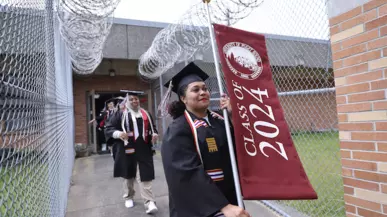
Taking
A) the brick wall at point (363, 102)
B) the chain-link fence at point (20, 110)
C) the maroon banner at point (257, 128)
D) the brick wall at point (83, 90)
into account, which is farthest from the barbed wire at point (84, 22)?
the brick wall at point (83, 90)

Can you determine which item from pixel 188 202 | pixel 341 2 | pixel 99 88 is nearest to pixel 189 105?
pixel 188 202

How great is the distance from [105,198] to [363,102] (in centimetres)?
430

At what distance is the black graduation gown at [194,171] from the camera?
1609 mm

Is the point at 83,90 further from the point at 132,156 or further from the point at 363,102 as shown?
the point at 363,102

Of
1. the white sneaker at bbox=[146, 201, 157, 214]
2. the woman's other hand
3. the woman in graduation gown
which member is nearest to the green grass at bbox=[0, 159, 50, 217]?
the woman in graduation gown

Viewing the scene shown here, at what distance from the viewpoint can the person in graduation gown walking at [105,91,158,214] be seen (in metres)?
4.07

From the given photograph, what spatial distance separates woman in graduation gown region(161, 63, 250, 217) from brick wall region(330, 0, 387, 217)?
110 cm

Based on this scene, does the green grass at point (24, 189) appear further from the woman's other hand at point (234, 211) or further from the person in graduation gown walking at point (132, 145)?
the person in graduation gown walking at point (132, 145)

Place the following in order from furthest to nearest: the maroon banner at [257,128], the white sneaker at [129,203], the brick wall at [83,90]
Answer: the brick wall at [83,90] < the white sneaker at [129,203] < the maroon banner at [257,128]

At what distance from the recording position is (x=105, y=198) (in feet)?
15.3

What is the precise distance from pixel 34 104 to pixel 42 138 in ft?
1.31

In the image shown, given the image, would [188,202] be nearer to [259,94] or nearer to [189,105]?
[189,105]

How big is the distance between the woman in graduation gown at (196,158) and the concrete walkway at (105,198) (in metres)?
2.15

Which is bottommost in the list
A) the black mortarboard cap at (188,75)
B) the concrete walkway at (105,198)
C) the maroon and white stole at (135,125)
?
the concrete walkway at (105,198)
